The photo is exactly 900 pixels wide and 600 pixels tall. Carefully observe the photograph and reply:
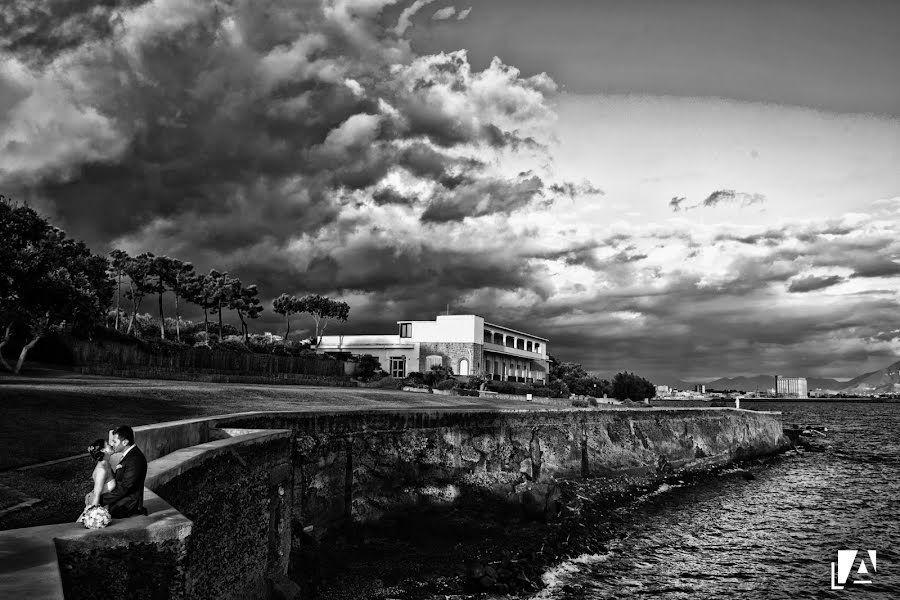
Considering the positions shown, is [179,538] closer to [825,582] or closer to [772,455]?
[825,582]

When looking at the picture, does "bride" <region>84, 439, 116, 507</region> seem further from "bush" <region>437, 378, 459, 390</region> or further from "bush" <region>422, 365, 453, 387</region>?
"bush" <region>422, 365, 453, 387</region>

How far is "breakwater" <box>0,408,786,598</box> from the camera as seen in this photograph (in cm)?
682

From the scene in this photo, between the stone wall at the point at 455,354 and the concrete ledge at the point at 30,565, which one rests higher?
the stone wall at the point at 455,354

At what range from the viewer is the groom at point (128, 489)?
695 centimetres

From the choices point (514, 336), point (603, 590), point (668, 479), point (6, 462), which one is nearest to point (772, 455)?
point (668, 479)

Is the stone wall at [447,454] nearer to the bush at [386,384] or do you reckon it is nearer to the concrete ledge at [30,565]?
the concrete ledge at [30,565]

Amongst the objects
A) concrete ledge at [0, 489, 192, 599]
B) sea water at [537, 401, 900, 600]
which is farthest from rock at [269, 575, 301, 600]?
sea water at [537, 401, 900, 600]

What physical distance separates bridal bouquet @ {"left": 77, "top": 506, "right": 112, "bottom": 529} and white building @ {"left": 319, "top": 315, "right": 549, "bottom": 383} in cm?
6802

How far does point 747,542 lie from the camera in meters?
24.2

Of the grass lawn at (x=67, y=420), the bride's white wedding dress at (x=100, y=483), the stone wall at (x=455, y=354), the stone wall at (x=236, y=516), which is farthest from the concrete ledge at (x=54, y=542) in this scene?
the stone wall at (x=455, y=354)

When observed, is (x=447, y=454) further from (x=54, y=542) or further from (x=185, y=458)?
(x=54, y=542)

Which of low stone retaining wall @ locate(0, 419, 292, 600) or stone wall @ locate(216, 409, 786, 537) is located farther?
stone wall @ locate(216, 409, 786, 537)

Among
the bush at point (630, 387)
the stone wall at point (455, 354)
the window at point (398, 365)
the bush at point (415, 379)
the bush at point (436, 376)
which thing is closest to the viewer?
the bush at point (415, 379)

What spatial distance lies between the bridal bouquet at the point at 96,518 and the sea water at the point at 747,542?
45.2 ft
